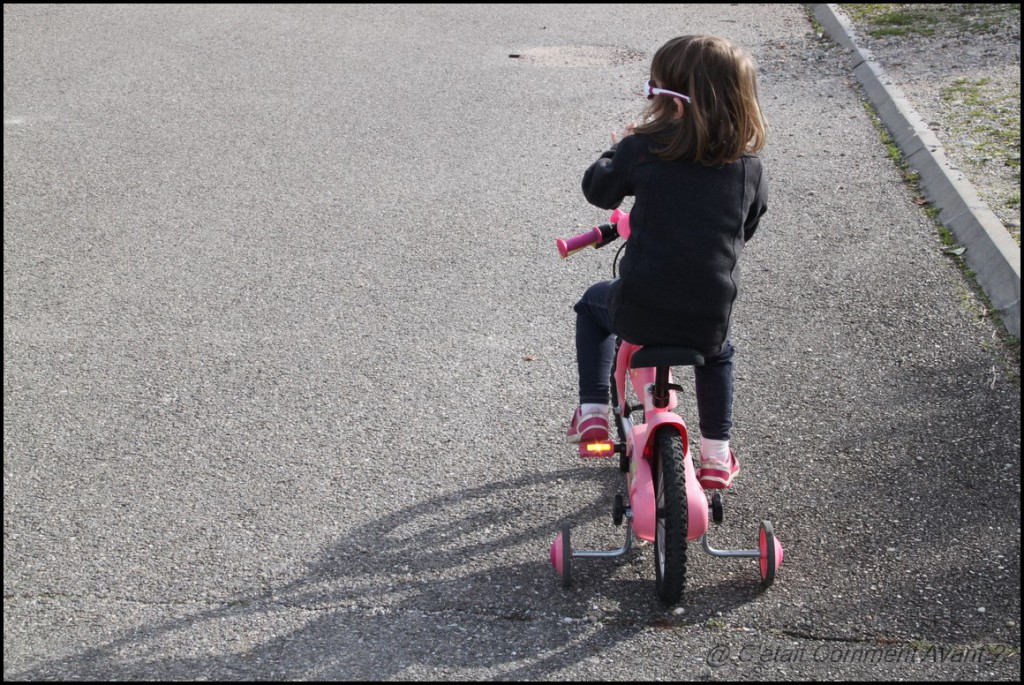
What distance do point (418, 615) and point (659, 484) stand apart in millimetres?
907

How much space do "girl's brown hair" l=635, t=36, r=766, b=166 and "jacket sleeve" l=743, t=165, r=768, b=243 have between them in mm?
125

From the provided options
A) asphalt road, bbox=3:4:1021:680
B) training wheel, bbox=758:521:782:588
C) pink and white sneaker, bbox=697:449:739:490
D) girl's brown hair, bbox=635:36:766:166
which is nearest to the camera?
girl's brown hair, bbox=635:36:766:166

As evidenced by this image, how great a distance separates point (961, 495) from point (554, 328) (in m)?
2.21

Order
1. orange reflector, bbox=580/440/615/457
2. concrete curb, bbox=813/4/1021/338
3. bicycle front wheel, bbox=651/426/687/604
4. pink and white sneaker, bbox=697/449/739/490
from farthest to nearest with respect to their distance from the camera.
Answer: concrete curb, bbox=813/4/1021/338
orange reflector, bbox=580/440/615/457
pink and white sneaker, bbox=697/449/739/490
bicycle front wheel, bbox=651/426/687/604

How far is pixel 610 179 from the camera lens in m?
3.38

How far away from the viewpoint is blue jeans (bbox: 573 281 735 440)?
3.67 meters

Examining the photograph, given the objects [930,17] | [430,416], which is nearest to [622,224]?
[430,416]

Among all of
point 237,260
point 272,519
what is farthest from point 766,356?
point 237,260

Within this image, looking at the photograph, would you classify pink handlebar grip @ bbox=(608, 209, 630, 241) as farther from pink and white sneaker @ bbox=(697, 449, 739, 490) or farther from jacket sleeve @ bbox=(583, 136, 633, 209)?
pink and white sneaker @ bbox=(697, 449, 739, 490)

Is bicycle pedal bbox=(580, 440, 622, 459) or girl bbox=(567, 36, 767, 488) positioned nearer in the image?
girl bbox=(567, 36, 767, 488)

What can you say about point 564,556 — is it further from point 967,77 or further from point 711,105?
point 967,77

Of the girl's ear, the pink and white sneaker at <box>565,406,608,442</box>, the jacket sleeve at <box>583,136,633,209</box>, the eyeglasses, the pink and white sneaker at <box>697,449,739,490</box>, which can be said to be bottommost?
the pink and white sneaker at <box>697,449,739,490</box>

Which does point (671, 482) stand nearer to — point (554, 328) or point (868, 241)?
point (554, 328)

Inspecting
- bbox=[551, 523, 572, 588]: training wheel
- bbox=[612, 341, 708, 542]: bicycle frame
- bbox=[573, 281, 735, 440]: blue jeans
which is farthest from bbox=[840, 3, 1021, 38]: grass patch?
bbox=[551, 523, 572, 588]: training wheel
